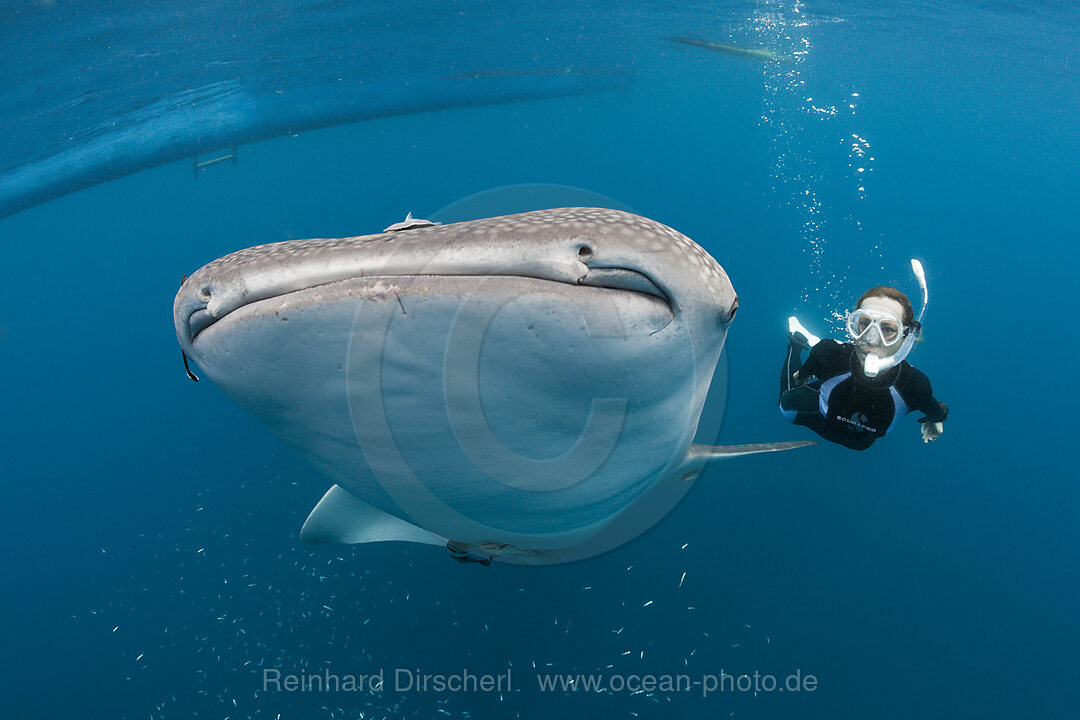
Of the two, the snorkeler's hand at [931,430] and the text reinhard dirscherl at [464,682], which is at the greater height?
the snorkeler's hand at [931,430]

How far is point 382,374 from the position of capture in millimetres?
1370

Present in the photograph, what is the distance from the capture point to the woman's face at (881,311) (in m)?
3.99

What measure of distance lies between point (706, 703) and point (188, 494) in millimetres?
7752

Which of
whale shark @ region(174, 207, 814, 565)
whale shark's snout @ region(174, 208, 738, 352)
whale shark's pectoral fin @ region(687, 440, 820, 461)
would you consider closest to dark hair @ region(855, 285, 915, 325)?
whale shark's pectoral fin @ region(687, 440, 820, 461)

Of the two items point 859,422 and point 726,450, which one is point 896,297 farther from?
point 726,450

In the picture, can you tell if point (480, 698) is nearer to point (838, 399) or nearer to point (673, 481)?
point (673, 481)

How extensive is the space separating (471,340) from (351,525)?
3.04 m

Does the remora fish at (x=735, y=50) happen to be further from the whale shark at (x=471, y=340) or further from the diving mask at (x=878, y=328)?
the whale shark at (x=471, y=340)

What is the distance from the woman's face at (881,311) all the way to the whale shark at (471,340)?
9.56ft

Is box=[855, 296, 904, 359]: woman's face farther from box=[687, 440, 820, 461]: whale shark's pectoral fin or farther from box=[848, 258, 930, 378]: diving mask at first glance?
box=[687, 440, 820, 461]: whale shark's pectoral fin

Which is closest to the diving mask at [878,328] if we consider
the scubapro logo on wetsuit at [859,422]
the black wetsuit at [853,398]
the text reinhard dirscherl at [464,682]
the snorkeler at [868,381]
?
the snorkeler at [868,381]

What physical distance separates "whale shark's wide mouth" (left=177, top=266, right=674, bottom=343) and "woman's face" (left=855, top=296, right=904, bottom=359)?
3510 mm

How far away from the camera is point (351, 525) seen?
3.76 m

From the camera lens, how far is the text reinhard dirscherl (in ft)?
17.9
